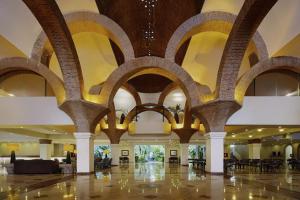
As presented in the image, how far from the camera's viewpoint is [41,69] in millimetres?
16406

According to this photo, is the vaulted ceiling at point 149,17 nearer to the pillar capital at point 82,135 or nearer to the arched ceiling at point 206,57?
the arched ceiling at point 206,57

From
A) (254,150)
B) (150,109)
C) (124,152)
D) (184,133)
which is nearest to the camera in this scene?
(184,133)

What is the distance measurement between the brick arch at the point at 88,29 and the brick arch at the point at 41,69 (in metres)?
0.41

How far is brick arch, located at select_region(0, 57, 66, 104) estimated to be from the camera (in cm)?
1627

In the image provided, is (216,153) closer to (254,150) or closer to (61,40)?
(61,40)

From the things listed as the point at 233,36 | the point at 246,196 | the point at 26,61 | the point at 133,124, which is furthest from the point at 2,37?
the point at 133,124

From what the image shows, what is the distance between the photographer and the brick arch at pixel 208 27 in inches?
635

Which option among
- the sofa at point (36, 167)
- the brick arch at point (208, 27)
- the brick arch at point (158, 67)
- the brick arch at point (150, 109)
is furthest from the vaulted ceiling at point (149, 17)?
the sofa at point (36, 167)

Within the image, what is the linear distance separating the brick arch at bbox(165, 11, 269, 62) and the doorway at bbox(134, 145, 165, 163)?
69.2ft

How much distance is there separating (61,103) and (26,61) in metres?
2.86

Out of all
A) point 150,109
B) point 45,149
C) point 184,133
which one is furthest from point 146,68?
point 45,149

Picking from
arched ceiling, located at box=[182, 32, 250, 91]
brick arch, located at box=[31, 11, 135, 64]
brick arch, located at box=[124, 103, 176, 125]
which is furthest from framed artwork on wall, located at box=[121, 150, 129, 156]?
brick arch, located at box=[31, 11, 135, 64]

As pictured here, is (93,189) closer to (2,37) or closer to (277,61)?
(2,37)

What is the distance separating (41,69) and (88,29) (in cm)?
319
